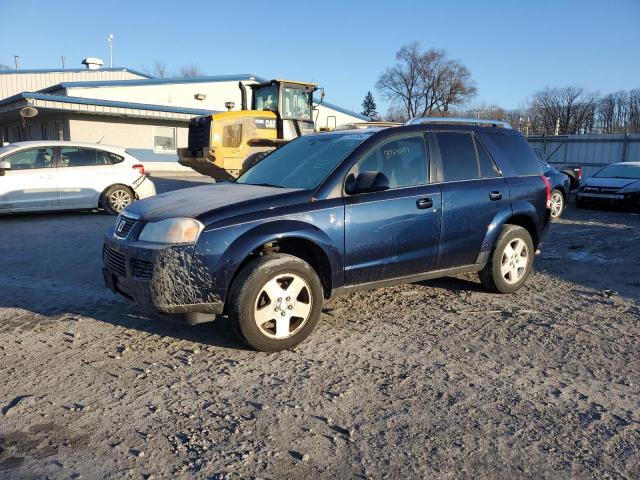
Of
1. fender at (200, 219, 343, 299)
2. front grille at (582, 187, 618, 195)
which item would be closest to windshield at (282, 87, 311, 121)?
front grille at (582, 187, 618, 195)

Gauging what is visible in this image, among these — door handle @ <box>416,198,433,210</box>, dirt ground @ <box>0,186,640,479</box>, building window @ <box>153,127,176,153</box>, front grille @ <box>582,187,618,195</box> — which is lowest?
dirt ground @ <box>0,186,640,479</box>

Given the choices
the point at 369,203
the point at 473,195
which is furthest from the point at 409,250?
the point at 473,195

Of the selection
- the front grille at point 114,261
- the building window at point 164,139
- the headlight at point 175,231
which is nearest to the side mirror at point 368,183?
the headlight at point 175,231

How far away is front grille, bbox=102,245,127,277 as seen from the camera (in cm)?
434

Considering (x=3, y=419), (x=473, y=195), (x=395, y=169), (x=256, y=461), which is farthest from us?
(x=473, y=195)

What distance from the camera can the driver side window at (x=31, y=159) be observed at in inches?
423

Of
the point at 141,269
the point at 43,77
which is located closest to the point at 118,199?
the point at 141,269

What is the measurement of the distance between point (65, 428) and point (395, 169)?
11.1ft

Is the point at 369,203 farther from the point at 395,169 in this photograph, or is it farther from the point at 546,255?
the point at 546,255

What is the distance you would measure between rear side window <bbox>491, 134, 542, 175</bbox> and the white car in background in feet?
27.9

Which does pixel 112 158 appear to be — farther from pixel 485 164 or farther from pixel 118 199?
pixel 485 164

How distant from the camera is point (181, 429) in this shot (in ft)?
10.3

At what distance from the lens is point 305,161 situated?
207 inches

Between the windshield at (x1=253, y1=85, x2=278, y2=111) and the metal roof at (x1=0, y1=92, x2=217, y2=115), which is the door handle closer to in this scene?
the windshield at (x1=253, y1=85, x2=278, y2=111)
